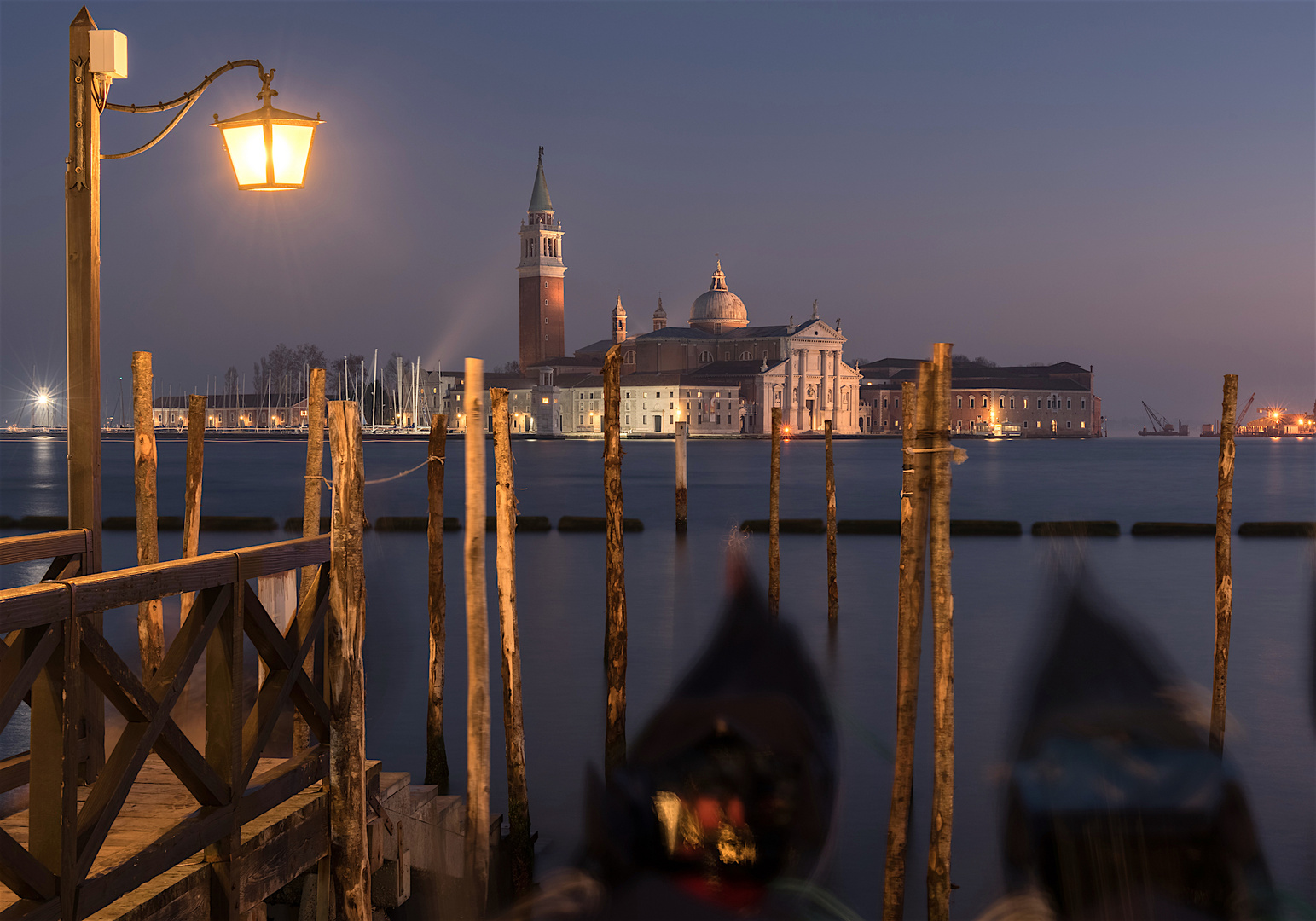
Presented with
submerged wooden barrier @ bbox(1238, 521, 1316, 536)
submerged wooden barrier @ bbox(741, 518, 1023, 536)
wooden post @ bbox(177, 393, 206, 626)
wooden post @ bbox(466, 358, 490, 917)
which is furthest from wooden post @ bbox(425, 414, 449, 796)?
submerged wooden barrier @ bbox(1238, 521, 1316, 536)

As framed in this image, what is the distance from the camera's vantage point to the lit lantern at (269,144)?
12.5 feet

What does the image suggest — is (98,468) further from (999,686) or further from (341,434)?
(999,686)

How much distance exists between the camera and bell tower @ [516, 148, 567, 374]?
269ft

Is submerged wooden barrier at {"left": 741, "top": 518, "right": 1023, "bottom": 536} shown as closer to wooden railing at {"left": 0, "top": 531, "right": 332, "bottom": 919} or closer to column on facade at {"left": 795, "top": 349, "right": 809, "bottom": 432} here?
wooden railing at {"left": 0, "top": 531, "right": 332, "bottom": 919}

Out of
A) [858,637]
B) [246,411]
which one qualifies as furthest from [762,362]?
[858,637]

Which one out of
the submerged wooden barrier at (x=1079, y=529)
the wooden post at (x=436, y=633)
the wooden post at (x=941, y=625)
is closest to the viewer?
the wooden post at (x=941, y=625)

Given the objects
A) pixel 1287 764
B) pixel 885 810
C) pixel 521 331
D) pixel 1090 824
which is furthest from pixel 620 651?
pixel 521 331

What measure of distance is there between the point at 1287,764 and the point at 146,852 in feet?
24.1

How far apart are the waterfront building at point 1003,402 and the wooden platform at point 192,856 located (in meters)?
88.8

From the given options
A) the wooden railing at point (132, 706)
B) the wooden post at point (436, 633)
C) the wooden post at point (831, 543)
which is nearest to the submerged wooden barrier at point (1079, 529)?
the wooden post at point (831, 543)

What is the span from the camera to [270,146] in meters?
3.81

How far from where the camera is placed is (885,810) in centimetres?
689

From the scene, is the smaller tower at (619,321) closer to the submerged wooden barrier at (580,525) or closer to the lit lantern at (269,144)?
the submerged wooden barrier at (580,525)

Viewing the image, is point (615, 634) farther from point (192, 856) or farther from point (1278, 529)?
point (1278, 529)
